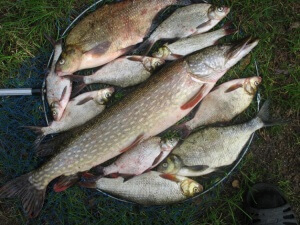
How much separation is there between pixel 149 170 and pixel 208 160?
44 centimetres

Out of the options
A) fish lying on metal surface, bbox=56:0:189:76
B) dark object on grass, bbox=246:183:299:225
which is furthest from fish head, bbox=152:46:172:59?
dark object on grass, bbox=246:183:299:225

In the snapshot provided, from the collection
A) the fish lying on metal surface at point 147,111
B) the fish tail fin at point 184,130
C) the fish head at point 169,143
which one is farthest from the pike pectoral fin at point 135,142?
the fish tail fin at point 184,130

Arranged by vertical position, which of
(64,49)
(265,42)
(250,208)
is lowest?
(250,208)

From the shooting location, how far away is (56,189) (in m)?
2.51

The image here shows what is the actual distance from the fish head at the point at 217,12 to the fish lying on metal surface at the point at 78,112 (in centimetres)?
91

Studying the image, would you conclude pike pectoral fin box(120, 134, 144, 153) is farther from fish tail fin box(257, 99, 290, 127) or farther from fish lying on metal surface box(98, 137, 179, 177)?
fish tail fin box(257, 99, 290, 127)

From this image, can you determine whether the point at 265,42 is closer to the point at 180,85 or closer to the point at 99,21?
the point at 180,85

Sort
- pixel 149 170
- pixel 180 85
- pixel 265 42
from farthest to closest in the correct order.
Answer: pixel 265 42 → pixel 149 170 → pixel 180 85

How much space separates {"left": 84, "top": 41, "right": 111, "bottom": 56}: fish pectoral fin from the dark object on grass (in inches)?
60.9

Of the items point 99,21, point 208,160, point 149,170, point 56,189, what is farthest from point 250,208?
point 99,21

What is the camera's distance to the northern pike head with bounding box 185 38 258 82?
2406 millimetres

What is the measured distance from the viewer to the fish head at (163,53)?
2.58 meters

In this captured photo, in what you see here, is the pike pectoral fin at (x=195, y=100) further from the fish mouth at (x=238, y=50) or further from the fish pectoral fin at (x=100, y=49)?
the fish pectoral fin at (x=100, y=49)

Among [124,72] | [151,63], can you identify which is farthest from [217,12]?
[124,72]
